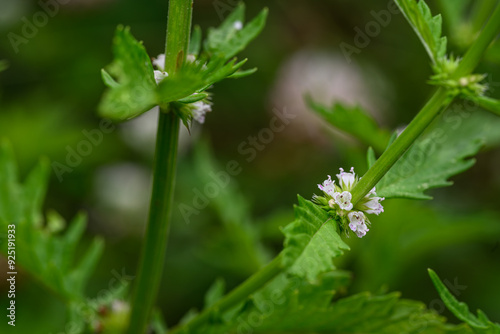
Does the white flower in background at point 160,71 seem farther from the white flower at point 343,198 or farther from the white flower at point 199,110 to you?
the white flower at point 343,198

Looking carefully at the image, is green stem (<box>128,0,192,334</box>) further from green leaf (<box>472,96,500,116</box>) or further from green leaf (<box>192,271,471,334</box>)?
green leaf (<box>472,96,500,116</box>)

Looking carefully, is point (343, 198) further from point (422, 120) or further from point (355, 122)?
point (355, 122)

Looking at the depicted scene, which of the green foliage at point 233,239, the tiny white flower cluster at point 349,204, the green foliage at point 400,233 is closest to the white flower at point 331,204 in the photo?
the tiny white flower cluster at point 349,204

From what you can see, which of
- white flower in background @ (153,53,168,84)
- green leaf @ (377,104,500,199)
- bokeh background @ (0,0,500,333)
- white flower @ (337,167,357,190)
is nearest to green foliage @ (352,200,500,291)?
bokeh background @ (0,0,500,333)

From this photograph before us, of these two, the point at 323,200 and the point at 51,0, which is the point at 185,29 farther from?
the point at 51,0

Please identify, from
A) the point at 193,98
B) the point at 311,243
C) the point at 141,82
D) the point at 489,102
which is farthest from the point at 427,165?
the point at 141,82

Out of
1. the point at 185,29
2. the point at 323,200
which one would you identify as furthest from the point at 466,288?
the point at 185,29
